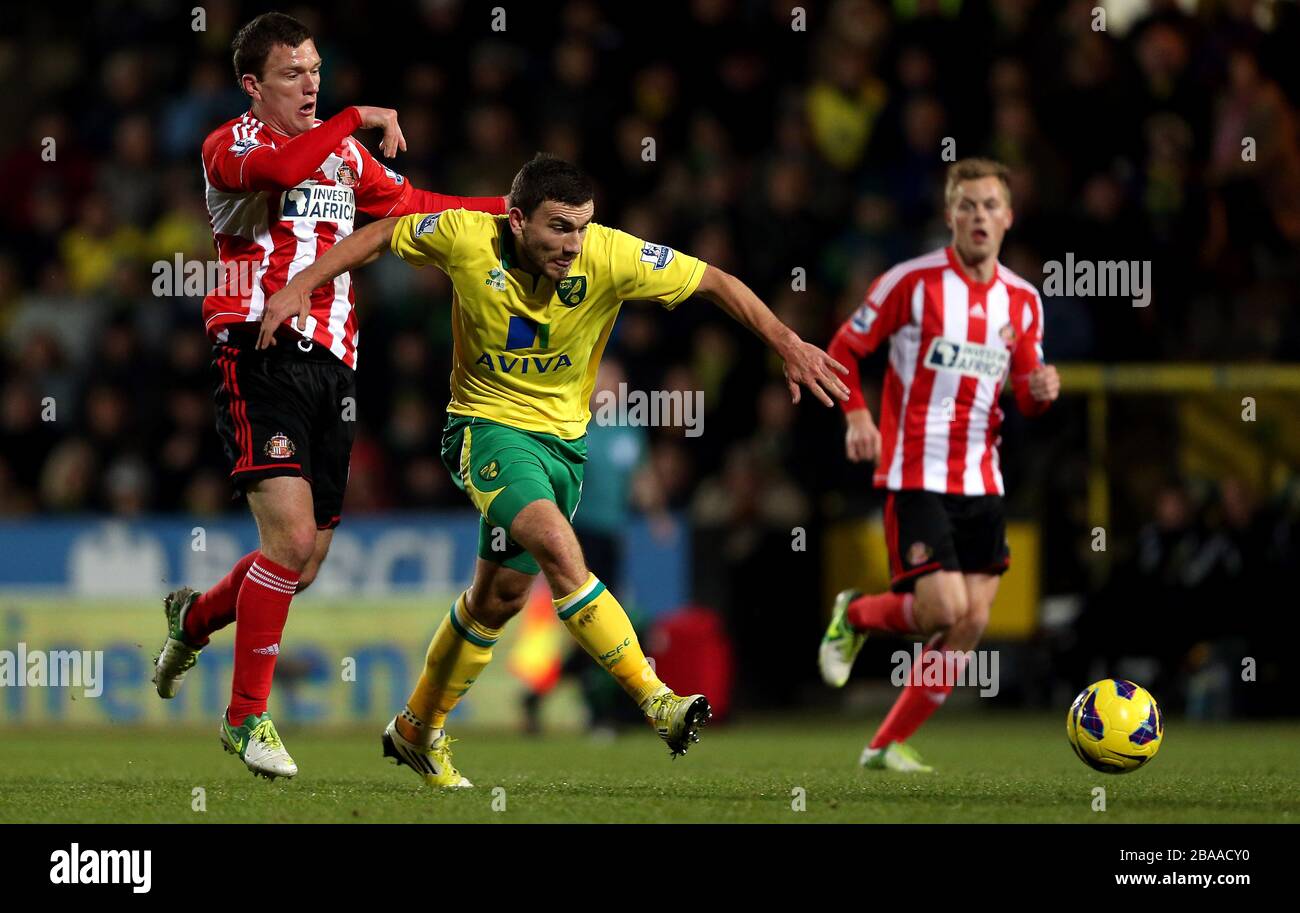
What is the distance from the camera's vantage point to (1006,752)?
876 cm

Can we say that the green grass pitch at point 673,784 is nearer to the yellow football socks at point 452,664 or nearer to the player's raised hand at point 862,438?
the yellow football socks at point 452,664

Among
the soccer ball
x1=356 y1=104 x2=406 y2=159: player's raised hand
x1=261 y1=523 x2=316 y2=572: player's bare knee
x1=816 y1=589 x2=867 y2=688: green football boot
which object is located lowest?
the soccer ball

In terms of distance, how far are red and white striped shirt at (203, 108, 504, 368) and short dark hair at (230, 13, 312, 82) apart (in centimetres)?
20

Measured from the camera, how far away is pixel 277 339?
21.5 feet

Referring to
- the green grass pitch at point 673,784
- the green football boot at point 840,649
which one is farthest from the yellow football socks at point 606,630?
the green football boot at point 840,649

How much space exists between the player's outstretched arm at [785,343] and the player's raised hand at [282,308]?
1.28 m

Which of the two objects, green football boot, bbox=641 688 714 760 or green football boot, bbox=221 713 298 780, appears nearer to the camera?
green football boot, bbox=641 688 714 760

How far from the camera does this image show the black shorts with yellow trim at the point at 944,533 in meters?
7.66

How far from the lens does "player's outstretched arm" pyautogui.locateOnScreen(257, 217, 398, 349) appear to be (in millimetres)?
6062

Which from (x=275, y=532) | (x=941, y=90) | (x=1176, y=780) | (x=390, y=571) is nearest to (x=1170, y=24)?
(x=941, y=90)

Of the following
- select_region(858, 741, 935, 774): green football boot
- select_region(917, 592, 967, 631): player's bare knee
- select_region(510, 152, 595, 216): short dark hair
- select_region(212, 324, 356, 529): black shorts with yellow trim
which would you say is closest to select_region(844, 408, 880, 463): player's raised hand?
select_region(917, 592, 967, 631): player's bare knee

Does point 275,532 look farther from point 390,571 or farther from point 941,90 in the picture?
point 941,90

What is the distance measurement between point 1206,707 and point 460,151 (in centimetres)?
699

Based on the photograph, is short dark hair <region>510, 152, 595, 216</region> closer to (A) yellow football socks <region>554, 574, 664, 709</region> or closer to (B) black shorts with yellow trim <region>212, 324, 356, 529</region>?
(B) black shorts with yellow trim <region>212, 324, 356, 529</region>
